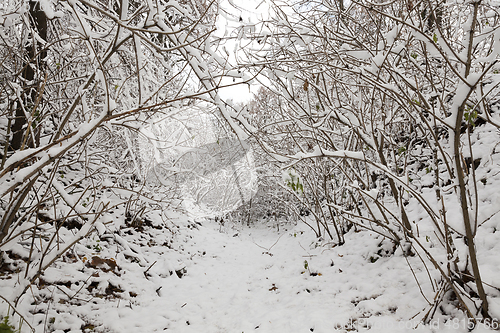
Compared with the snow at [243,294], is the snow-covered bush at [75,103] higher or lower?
higher

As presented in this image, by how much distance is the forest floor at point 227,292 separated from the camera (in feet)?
7.58

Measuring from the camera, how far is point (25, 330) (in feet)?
6.51

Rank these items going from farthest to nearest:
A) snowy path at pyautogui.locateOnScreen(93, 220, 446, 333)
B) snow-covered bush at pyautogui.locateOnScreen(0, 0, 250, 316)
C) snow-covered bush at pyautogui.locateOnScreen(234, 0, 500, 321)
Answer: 1. snowy path at pyautogui.locateOnScreen(93, 220, 446, 333)
2. snow-covered bush at pyautogui.locateOnScreen(234, 0, 500, 321)
3. snow-covered bush at pyautogui.locateOnScreen(0, 0, 250, 316)

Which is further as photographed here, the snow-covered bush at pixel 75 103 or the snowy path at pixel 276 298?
the snowy path at pixel 276 298

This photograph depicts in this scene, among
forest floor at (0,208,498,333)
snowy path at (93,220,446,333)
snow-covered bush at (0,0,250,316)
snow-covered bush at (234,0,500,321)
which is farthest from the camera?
snowy path at (93,220,446,333)

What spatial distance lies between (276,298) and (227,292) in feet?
2.52

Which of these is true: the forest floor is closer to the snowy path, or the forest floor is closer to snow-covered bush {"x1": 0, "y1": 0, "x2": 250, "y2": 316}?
the snowy path

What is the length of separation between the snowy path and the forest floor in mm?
12

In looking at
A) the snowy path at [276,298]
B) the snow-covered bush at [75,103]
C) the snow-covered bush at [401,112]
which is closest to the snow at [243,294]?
the snowy path at [276,298]

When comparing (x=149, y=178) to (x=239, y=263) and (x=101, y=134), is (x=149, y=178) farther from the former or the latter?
(x=239, y=263)

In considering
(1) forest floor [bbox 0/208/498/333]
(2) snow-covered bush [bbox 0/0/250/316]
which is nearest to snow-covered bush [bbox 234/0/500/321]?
(1) forest floor [bbox 0/208/498/333]

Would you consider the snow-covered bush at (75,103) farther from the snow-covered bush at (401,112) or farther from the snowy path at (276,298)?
the snowy path at (276,298)

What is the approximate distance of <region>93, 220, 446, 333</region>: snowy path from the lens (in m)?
2.45

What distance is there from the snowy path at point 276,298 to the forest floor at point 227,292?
1 cm
